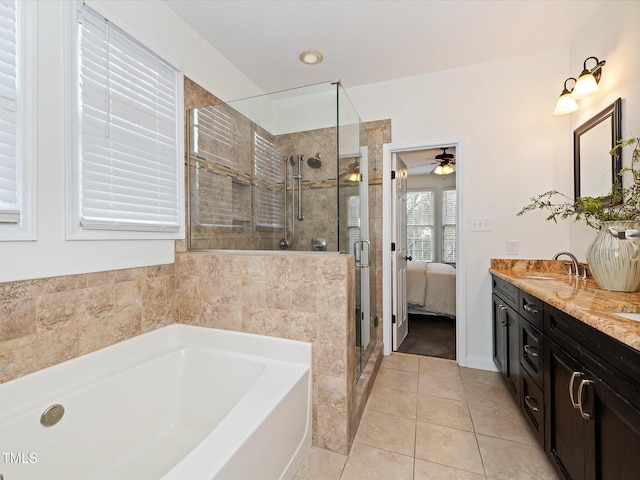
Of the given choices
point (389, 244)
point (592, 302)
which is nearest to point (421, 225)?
point (389, 244)

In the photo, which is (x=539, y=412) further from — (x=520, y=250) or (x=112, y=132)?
(x=112, y=132)

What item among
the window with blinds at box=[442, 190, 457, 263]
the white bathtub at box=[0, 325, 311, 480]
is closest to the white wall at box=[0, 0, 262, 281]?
the white bathtub at box=[0, 325, 311, 480]

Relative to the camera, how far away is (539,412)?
→ 1.47 m

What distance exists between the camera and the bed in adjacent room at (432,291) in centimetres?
372

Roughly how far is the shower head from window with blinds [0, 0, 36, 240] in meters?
1.40

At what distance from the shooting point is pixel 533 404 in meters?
1.54

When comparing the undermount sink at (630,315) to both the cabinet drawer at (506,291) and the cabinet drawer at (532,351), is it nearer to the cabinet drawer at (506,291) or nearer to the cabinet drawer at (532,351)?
the cabinet drawer at (532,351)

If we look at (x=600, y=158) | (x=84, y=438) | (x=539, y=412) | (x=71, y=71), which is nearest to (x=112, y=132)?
(x=71, y=71)

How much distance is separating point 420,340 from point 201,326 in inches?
92.9

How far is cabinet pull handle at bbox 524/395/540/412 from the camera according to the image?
1.51 m

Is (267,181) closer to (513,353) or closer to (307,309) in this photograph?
(307,309)

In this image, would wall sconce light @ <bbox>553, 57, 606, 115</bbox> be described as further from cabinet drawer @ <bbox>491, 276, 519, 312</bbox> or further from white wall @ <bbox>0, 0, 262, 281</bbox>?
white wall @ <bbox>0, 0, 262, 281</bbox>

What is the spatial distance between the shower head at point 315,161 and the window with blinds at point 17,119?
1402 mm

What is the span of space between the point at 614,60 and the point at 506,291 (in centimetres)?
156
